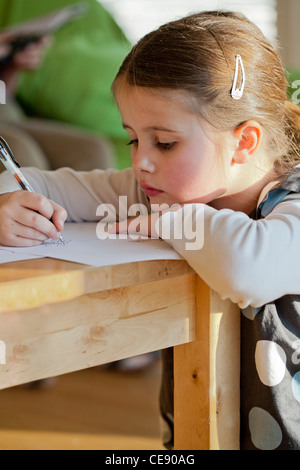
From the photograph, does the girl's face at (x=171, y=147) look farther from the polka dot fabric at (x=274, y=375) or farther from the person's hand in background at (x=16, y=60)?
the person's hand in background at (x=16, y=60)

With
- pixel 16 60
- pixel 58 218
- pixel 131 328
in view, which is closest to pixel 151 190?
pixel 58 218

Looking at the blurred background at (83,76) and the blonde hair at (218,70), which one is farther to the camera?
the blurred background at (83,76)

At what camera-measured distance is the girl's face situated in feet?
2.76

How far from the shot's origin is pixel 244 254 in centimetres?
67

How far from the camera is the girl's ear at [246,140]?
89cm

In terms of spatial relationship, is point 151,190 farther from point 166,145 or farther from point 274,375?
point 274,375

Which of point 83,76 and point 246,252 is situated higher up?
point 246,252

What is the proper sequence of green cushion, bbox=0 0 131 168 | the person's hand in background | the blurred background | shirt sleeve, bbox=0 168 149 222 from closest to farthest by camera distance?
shirt sleeve, bbox=0 168 149 222
the blurred background
green cushion, bbox=0 0 131 168
the person's hand in background

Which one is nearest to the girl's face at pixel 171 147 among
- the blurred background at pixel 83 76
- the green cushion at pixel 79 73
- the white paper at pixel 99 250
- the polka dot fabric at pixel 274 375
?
the white paper at pixel 99 250

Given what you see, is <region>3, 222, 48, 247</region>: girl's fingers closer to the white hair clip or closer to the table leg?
the table leg

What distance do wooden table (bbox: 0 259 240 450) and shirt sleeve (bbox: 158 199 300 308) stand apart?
0.04m

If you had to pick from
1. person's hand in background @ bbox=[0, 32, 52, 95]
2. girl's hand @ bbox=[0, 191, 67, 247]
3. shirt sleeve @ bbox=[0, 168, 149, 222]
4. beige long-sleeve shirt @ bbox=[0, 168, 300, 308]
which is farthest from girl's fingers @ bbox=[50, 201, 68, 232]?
Answer: person's hand in background @ bbox=[0, 32, 52, 95]

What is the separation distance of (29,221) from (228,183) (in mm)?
296

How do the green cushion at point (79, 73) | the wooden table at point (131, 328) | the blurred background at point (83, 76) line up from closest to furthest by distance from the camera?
1. the wooden table at point (131, 328)
2. the blurred background at point (83, 76)
3. the green cushion at point (79, 73)
